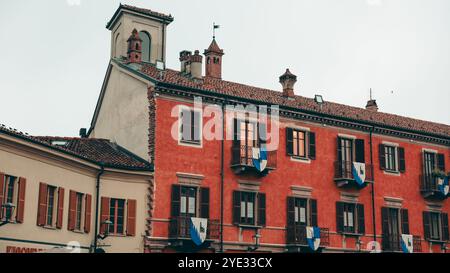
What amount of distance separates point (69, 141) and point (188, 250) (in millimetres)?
7447

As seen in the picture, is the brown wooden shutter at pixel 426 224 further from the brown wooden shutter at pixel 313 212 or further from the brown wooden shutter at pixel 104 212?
the brown wooden shutter at pixel 104 212

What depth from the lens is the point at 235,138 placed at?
31.3 meters

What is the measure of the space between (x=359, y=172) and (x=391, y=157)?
12.1ft

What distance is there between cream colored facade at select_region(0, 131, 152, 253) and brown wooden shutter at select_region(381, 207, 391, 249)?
1385 cm

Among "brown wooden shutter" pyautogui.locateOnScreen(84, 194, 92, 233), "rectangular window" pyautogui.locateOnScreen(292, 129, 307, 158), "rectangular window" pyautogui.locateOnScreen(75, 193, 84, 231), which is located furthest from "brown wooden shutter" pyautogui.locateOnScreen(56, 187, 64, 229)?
"rectangular window" pyautogui.locateOnScreen(292, 129, 307, 158)

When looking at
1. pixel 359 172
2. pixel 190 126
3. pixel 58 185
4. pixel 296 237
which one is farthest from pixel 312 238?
pixel 58 185

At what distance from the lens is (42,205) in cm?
2467

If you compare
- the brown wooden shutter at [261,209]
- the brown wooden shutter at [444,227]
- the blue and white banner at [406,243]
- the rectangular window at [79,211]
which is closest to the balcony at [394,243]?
the blue and white banner at [406,243]

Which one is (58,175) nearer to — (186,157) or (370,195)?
(186,157)

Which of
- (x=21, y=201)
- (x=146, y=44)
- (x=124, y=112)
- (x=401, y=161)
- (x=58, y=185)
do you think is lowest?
(x=21, y=201)

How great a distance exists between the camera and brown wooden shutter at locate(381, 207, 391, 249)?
35.0 m

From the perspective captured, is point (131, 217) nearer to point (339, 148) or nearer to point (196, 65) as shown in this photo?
point (196, 65)

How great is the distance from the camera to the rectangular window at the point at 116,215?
28.3 meters

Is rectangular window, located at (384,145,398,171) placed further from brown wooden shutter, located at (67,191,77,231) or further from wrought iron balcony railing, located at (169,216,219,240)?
brown wooden shutter, located at (67,191,77,231)
